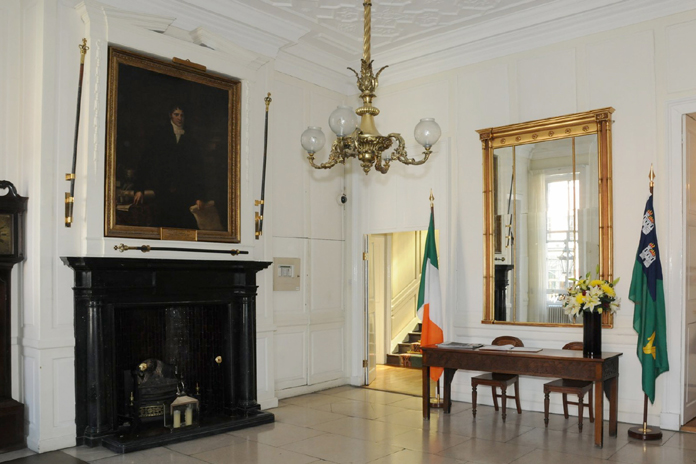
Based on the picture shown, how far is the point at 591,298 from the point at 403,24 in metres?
3.94

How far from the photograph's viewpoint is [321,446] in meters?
5.84

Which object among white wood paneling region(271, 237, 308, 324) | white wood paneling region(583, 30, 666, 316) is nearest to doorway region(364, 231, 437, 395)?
white wood paneling region(271, 237, 308, 324)

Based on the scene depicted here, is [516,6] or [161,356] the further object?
[516,6]

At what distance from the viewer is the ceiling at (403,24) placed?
6825 millimetres

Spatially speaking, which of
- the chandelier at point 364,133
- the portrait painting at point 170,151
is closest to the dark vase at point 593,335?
the chandelier at point 364,133

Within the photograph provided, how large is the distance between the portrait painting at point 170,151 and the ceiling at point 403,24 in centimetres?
64

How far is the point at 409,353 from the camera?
34.8 feet

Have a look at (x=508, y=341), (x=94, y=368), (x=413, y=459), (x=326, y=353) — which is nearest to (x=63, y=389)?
(x=94, y=368)

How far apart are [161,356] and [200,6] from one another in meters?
3.75

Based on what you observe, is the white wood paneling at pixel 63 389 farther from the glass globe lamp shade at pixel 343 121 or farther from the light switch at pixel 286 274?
the glass globe lamp shade at pixel 343 121

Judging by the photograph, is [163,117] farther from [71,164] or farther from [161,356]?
[161,356]

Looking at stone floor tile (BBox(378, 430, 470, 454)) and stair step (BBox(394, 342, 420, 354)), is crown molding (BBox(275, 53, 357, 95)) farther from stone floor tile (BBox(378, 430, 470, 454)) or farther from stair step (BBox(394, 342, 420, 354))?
stone floor tile (BBox(378, 430, 470, 454))

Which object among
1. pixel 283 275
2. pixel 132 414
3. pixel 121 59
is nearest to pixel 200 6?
pixel 121 59

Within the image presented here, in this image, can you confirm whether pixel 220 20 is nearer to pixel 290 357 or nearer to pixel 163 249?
pixel 163 249
